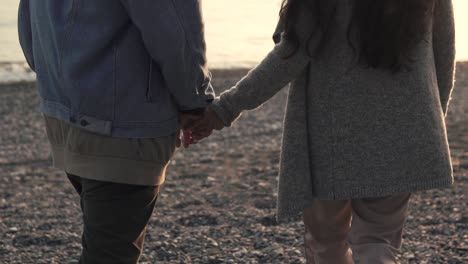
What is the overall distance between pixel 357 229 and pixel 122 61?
1.00m

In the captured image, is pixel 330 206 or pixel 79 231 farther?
pixel 79 231

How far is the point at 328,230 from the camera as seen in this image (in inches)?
136

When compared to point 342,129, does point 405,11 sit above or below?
above

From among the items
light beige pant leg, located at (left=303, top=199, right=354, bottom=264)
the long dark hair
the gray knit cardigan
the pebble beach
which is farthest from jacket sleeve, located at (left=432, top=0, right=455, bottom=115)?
the pebble beach

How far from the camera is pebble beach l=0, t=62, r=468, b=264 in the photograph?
16.3ft

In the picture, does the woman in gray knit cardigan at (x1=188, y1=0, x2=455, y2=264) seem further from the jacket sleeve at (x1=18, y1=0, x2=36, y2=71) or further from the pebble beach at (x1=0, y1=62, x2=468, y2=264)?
the pebble beach at (x1=0, y1=62, x2=468, y2=264)

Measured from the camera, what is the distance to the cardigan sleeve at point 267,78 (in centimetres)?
324

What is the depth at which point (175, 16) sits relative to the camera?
3.01m

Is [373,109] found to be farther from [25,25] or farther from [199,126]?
[25,25]

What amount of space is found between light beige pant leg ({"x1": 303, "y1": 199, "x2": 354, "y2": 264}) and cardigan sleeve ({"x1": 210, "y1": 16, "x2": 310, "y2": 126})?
1.34ft

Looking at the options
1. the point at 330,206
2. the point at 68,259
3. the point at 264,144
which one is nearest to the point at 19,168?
the point at 264,144

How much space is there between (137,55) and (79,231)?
264cm

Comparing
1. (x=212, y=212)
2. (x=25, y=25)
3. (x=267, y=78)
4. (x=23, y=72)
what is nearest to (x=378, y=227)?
(x=267, y=78)

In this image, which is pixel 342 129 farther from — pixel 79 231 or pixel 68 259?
pixel 79 231
